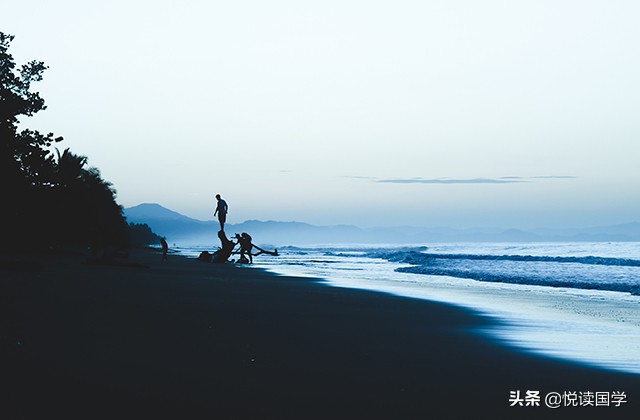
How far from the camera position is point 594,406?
4.90 metres

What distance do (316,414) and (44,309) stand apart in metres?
5.36

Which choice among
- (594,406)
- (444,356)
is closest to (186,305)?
(444,356)

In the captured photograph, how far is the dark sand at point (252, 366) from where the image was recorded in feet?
14.7

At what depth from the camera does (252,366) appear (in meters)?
5.81

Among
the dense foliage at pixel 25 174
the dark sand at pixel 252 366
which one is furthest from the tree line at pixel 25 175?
the dark sand at pixel 252 366

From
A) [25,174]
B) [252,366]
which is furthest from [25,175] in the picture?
[252,366]

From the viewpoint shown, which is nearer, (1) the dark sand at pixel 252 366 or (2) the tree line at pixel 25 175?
(1) the dark sand at pixel 252 366

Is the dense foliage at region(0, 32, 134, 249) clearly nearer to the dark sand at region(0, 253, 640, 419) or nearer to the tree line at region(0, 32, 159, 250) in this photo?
the tree line at region(0, 32, 159, 250)

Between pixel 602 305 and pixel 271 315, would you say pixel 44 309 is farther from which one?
pixel 602 305

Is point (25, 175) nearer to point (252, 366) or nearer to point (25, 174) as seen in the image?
point (25, 174)

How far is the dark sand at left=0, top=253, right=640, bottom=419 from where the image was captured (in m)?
4.47

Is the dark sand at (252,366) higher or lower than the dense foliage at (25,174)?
lower

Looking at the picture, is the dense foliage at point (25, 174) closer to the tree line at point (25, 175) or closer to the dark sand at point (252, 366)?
the tree line at point (25, 175)

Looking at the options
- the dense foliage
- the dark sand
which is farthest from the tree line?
the dark sand
